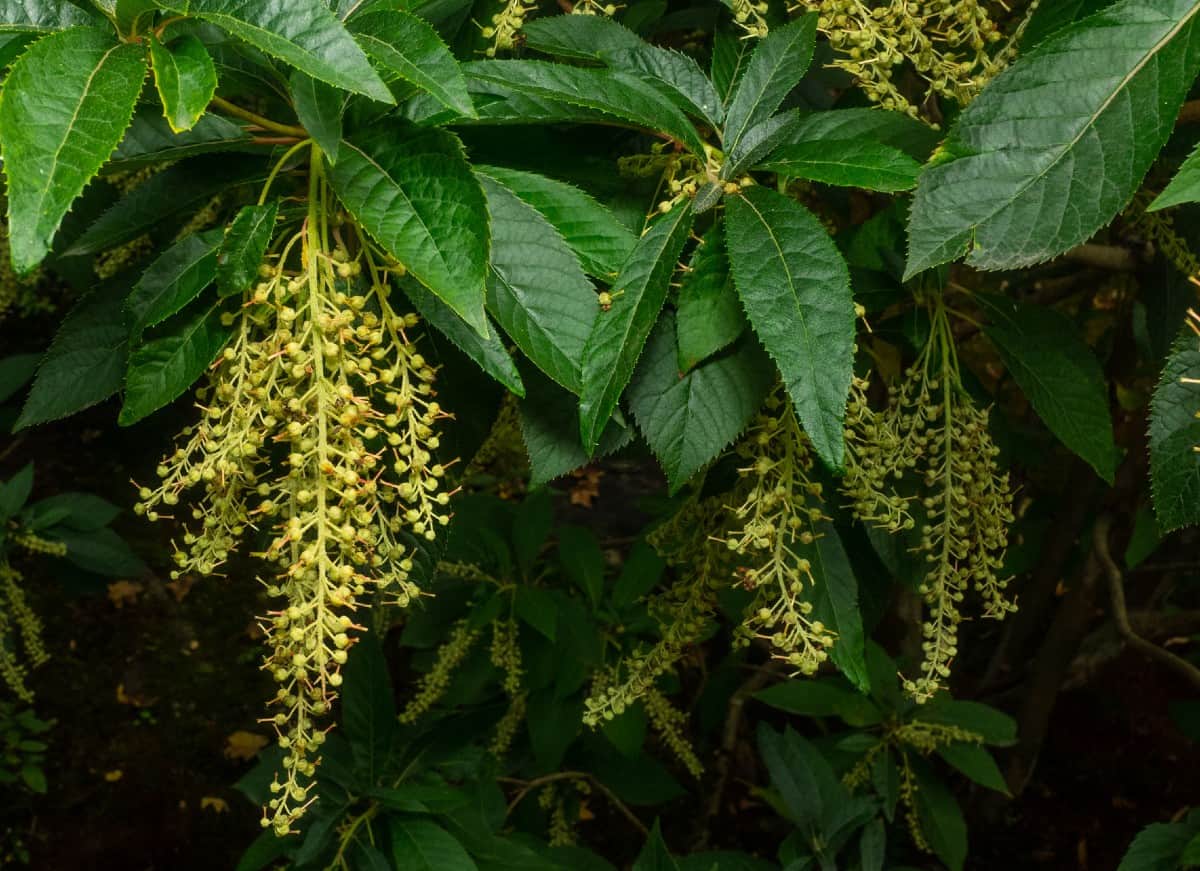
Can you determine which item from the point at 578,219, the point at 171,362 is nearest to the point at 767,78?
the point at 578,219

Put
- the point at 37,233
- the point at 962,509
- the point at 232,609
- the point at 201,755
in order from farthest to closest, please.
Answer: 1. the point at 232,609
2. the point at 201,755
3. the point at 962,509
4. the point at 37,233

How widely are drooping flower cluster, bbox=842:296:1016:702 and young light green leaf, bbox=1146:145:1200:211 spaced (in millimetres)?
422

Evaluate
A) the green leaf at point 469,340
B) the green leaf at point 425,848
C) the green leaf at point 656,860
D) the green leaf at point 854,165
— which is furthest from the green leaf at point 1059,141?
the green leaf at point 425,848

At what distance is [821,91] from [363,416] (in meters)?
1.50

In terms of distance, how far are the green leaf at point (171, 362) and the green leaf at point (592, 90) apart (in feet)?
1.38

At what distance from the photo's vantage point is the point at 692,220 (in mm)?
1263

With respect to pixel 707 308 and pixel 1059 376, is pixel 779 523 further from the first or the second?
pixel 1059 376

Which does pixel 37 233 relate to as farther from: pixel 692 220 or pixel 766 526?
pixel 766 526

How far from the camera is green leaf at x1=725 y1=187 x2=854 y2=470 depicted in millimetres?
1122

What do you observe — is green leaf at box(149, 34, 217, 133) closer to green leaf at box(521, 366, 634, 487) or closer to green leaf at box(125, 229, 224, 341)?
green leaf at box(125, 229, 224, 341)

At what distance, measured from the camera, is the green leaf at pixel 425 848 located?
228 centimetres

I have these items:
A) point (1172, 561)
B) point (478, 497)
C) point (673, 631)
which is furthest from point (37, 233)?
point (1172, 561)

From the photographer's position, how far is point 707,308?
126 cm

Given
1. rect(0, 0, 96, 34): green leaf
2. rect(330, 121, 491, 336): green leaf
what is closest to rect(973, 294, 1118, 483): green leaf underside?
rect(330, 121, 491, 336): green leaf
